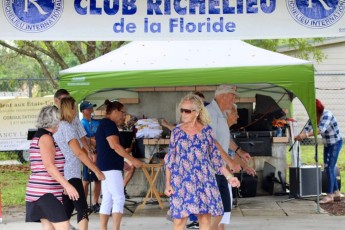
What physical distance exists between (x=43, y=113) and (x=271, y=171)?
7050 millimetres

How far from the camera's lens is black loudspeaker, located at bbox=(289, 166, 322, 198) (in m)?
12.4

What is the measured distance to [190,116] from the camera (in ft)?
22.7

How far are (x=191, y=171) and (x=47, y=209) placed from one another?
4.49 feet

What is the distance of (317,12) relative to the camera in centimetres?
748

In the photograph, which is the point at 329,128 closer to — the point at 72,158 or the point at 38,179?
the point at 72,158

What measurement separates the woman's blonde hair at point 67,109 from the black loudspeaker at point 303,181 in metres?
5.77

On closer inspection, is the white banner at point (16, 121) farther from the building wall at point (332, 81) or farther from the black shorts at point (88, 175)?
the building wall at point (332, 81)

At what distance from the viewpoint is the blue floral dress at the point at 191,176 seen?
6859 mm

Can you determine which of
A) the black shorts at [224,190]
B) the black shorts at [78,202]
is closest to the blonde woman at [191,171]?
the black shorts at [224,190]

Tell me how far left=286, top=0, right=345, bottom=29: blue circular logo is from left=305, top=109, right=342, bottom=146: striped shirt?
454cm

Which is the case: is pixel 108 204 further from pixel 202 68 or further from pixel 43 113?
pixel 202 68

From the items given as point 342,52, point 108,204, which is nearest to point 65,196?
point 108,204

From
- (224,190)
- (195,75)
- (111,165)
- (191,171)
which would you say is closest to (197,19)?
(191,171)

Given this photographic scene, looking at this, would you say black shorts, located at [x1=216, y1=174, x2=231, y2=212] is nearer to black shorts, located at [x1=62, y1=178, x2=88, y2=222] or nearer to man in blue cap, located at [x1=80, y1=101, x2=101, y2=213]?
black shorts, located at [x1=62, y1=178, x2=88, y2=222]
